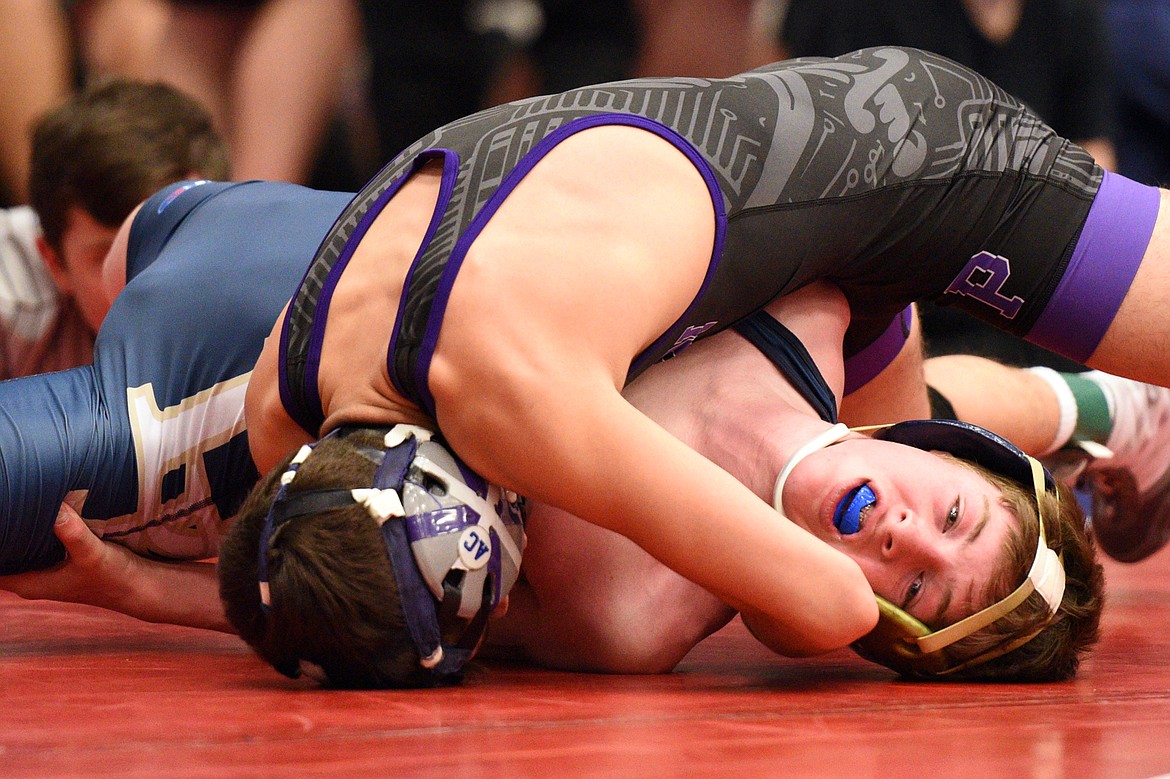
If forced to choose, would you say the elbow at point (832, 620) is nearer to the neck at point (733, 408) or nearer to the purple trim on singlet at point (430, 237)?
the neck at point (733, 408)

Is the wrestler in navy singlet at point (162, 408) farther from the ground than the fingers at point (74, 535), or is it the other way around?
the wrestler in navy singlet at point (162, 408)

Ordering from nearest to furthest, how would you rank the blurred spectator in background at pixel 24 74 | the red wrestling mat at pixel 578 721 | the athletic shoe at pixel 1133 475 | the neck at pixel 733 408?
the red wrestling mat at pixel 578 721
the neck at pixel 733 408
the athletic shoe at pixel 1133 475
the blurred spectator in background at pixel 24 74

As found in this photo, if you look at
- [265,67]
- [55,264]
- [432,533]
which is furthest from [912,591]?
[265,67]

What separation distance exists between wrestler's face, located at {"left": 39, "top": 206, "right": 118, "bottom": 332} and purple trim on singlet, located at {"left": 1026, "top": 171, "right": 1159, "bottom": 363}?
1.86 metres

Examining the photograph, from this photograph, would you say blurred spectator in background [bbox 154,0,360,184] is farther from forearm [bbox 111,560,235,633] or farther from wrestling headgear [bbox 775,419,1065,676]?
wrestling headgear [bbox 775,419,1065,676]

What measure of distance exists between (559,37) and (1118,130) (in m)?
2.03

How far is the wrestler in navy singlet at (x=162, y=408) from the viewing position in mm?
1995

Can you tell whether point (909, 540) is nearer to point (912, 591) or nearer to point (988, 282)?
point (912, 591)

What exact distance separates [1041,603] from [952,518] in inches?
5.8

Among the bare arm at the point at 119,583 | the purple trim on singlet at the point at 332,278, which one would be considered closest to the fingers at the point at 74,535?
the bare arm at the point at 119,583

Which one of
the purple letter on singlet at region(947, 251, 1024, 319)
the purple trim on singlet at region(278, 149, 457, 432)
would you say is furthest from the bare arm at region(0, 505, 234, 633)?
the purple letter on singlet at region(947, 251, 1024, 319)

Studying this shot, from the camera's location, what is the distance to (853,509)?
1.73 m

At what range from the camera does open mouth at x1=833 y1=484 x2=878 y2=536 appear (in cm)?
173

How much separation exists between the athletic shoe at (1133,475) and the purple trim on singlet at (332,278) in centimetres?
163
